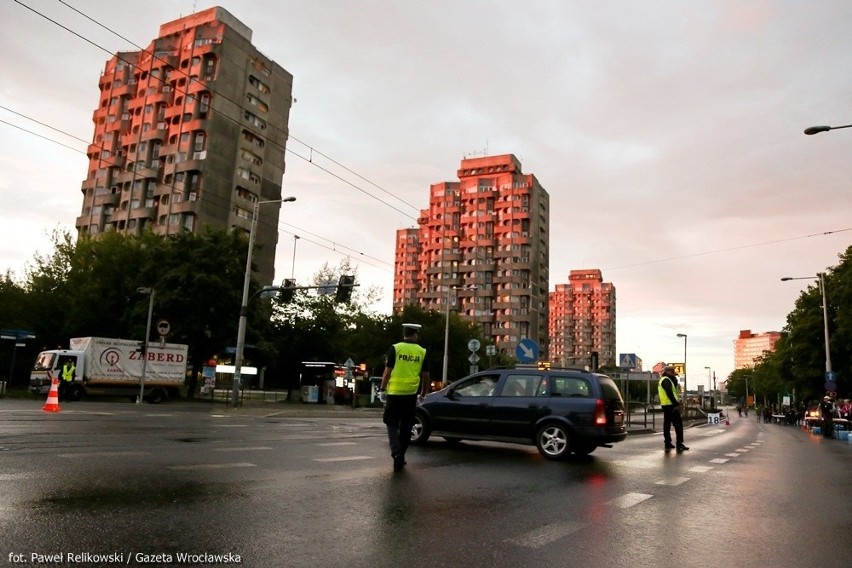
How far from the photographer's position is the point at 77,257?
47.1 metres

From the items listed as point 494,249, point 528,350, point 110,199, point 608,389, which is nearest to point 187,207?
point 110,199

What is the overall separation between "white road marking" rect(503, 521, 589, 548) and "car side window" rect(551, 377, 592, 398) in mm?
5597

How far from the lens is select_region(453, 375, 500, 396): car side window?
11578mm

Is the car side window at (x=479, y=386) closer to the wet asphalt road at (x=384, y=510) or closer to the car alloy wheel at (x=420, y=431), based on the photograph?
the car alloy wheel at (x=420, y=431)

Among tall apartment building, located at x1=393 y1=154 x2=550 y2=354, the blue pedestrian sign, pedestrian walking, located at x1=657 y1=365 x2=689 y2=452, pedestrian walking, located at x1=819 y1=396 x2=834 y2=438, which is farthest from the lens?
tall apartment building, located at x1=393 y1=154 x2=550 y2=354

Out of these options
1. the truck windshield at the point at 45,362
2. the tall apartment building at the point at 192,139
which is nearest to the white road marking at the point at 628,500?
the truck windshield at the point at 45,362

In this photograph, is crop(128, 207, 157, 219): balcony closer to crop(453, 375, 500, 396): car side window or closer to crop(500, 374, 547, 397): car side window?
crop(453, 375, 500, 396): car side window

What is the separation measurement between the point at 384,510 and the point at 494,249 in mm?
119149

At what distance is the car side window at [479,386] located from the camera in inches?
456

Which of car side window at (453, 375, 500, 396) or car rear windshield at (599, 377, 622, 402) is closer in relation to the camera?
car rear windshield at (599, 377, 622, 402)

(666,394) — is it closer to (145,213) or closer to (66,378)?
(66,378)

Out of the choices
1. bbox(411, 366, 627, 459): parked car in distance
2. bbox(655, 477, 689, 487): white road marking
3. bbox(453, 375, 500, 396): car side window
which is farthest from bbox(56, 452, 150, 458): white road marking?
bbox(655, 477, 689, 487): white road marking

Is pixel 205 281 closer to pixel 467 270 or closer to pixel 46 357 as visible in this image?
pixel 46 357

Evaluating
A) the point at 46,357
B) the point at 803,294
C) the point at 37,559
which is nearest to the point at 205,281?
the point at 46,357
